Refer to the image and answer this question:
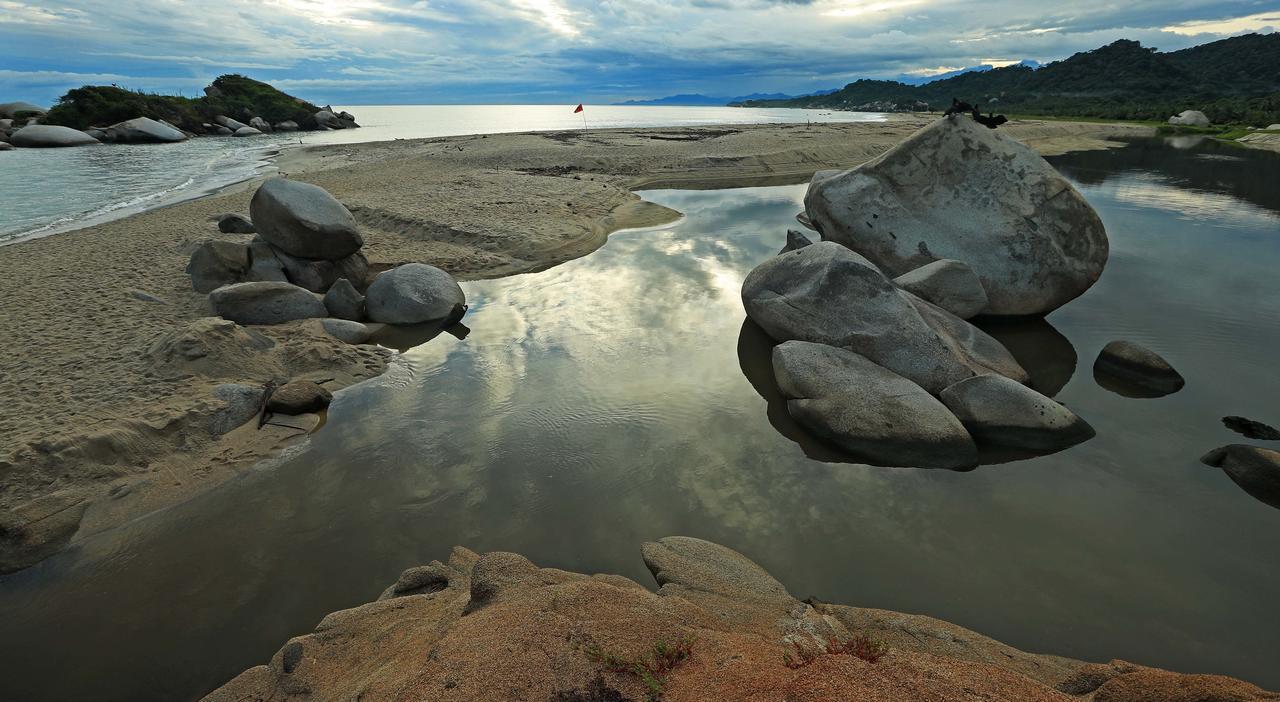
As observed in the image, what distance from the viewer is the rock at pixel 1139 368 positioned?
780 cm

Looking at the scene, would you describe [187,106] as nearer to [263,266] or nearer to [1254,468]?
[263,266]

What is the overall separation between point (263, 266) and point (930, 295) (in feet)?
39.3

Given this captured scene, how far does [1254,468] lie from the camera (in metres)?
5.77

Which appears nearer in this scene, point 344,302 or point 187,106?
point 344,302

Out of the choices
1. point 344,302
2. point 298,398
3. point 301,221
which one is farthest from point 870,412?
point 301,221

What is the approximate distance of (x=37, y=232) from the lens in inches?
655

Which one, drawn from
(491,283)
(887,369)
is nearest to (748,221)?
(491,283)

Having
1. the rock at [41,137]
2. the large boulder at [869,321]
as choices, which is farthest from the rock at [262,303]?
the rock at [41,137]

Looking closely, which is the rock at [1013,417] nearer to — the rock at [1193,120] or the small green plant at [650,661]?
the small green plant at [650,661]

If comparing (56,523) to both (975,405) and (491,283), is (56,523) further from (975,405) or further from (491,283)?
(975,405)

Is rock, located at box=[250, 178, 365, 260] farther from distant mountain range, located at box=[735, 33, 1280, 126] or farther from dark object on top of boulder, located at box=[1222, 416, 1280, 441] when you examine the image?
distant mountain range, located at box=[735, 33, 1280, 126]

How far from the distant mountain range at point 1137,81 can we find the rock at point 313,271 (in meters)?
77.2

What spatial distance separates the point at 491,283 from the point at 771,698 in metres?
11.2

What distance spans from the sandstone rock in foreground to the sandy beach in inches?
132
